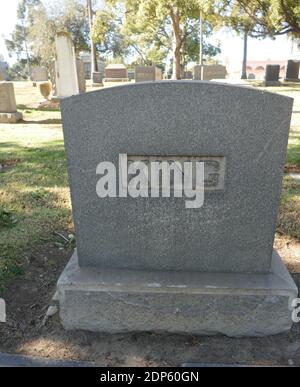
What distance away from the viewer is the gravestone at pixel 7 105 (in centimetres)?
939

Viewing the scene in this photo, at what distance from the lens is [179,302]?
7.06ft

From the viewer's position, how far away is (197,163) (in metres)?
2.09

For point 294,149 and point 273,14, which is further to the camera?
point 273,14

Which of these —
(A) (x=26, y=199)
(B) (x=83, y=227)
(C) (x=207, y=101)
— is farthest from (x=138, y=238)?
(A) (x=26, y=199)

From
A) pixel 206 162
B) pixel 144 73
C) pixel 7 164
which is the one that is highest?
pixel 206 162

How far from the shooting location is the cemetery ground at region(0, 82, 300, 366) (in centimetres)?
204

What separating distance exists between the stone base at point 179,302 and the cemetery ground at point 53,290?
2.6 inches

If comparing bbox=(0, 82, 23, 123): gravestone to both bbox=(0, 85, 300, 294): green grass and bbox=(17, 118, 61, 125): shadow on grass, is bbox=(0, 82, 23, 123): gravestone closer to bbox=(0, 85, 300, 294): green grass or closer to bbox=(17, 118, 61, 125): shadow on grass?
bbox=(17, 118, 61, 125): shadow on grass

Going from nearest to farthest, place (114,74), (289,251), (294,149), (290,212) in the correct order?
(289,251) < (290,212) < (294,149) < (114,74)

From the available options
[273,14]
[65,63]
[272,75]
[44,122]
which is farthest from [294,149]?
[272,75]

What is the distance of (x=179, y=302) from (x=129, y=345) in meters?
0.37

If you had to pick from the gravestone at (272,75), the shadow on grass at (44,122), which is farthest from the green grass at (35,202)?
the gravestone at (272,75)

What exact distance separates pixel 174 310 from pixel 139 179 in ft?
2.56

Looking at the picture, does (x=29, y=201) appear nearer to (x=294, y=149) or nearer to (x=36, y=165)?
(x=36, y=165)
